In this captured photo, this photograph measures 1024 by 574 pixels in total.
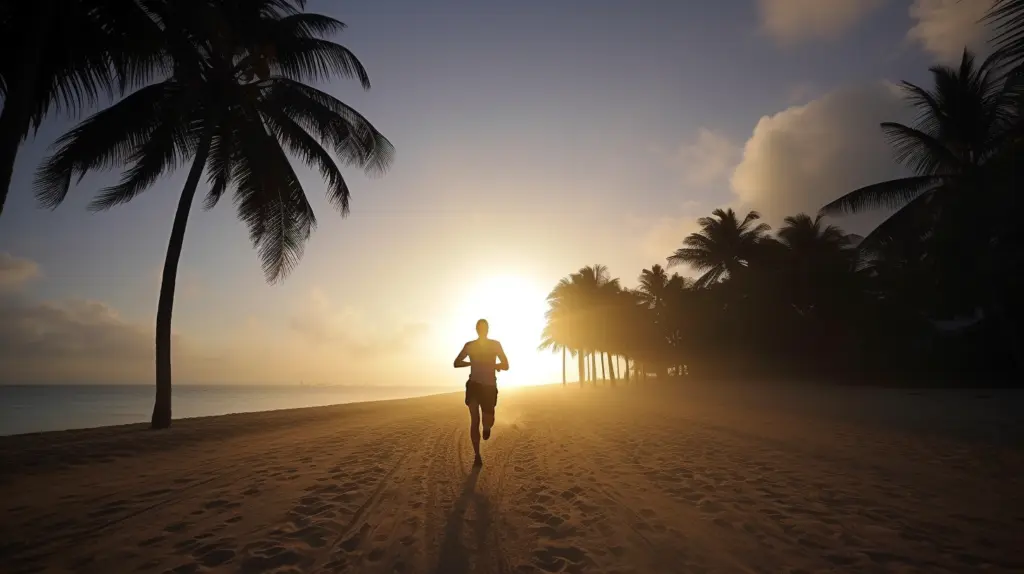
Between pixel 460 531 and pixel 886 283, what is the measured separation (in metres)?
34.7

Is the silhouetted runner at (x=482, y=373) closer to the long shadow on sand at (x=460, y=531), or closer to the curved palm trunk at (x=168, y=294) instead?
the long shadow on sand at (x=460, y=531)

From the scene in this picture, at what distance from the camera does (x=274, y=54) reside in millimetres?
12164

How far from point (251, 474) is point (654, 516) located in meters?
5.43

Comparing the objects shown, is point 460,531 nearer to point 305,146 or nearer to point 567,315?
point 305,146

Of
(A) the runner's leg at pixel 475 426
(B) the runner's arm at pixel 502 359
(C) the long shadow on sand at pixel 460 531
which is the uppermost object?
(B) the runner's arm at pixel 502 359

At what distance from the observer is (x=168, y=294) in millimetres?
11844

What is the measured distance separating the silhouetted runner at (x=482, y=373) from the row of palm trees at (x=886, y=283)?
28.0 feet

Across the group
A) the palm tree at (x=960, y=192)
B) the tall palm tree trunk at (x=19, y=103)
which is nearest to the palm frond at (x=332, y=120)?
the tall palm tree trunk at (x=19, y=103)

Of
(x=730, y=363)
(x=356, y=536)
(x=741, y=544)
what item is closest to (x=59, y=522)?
(x=356, y=536)

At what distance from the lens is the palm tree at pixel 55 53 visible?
698 cm

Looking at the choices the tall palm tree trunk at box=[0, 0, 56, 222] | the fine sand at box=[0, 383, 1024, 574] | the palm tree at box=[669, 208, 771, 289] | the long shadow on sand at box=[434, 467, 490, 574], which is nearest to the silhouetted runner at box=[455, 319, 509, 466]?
the fine sand at box=[0, 383, 1024, 574]

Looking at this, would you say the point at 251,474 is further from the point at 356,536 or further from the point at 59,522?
the point at 356,536

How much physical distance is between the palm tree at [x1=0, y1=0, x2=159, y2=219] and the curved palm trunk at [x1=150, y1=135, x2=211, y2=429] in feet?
10.8

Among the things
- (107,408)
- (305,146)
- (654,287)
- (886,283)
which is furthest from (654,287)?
(107,408)
